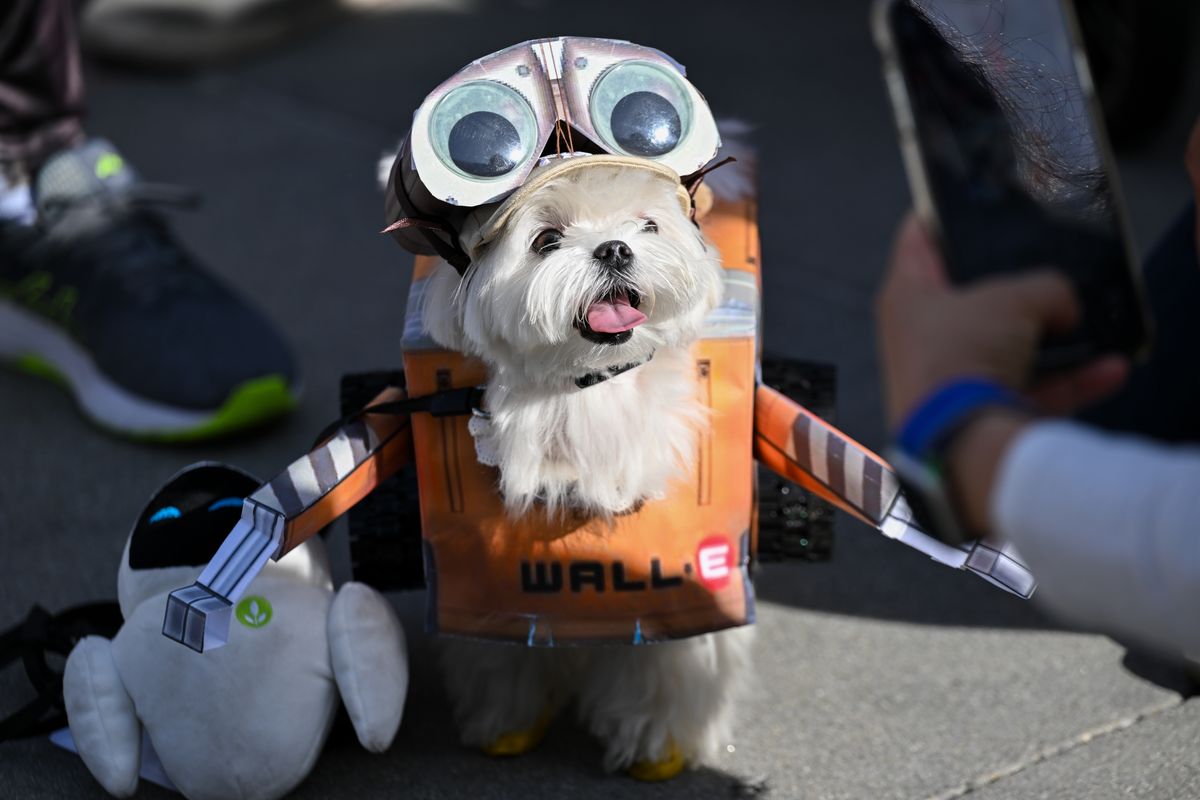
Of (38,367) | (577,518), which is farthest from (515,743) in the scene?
(38,367)

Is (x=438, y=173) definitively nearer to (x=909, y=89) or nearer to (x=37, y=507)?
(x=909, y=89)

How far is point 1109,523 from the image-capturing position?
3.25 feet

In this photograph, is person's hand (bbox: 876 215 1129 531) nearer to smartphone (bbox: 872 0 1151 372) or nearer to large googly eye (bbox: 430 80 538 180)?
smartphone (bbox: 872 0 1151 372)

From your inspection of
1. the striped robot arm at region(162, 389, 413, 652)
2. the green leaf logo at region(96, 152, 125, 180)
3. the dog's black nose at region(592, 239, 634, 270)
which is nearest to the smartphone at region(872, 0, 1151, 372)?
the dog's black nose at region(592, 239, 634, 270)

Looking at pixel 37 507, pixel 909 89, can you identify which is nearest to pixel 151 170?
pixel 37 507

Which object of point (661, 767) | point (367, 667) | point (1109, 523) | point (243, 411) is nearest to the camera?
point (1109, 523)

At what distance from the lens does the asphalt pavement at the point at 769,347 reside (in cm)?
201

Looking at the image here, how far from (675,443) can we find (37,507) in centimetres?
153

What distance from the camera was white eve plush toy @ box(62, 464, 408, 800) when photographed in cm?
182

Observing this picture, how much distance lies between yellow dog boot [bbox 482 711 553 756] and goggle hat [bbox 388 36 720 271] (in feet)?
2.50

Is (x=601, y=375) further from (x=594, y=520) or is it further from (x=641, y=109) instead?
(x=641, y=109)

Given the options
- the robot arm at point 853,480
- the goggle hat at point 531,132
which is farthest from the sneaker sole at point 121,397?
the robot arm at point 853,480

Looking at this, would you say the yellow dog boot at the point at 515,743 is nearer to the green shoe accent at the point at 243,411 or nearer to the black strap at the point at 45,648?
the black strap at the point at 45,648

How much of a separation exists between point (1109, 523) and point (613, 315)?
2.51 ft
